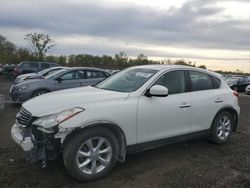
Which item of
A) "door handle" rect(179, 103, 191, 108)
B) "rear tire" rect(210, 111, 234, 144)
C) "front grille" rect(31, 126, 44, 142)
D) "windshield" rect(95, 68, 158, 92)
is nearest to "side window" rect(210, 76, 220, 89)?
"rear tire" rect(210, 111, 234, 144)

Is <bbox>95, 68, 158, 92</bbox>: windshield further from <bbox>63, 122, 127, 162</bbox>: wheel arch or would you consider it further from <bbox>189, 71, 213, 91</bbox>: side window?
<bbox>189, 71, 213, 91</bbox>: side window

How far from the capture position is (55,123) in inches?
170

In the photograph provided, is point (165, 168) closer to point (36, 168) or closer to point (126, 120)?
point (126, 120)

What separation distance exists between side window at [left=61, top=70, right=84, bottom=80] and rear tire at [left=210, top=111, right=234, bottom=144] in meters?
6.77

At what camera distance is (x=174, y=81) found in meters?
5.90

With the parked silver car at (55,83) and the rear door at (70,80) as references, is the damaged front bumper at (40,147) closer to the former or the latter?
the parked silver car at (55,83)

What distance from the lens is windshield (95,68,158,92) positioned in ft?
18.0

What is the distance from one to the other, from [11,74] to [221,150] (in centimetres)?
2874

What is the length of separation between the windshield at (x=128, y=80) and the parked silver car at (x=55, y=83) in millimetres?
5788

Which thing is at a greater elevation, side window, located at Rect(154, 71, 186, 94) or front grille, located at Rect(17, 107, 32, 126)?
side window, located at Rect(154, 71, 186, 94)

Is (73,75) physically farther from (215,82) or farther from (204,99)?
(204,99)

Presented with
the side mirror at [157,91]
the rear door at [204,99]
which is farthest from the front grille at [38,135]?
the rear door at [204,99]

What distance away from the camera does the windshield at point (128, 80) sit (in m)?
5.47

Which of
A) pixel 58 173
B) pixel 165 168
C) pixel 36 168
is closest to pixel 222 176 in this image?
pixel 165 168
